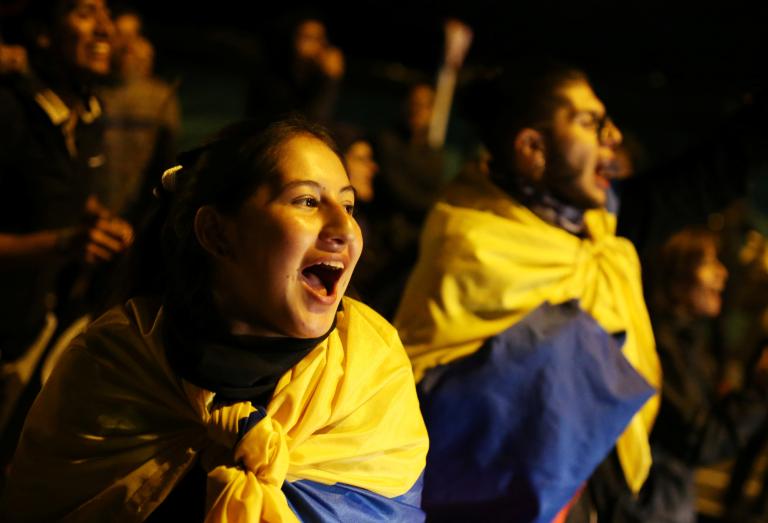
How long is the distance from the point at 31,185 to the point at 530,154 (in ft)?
4.66

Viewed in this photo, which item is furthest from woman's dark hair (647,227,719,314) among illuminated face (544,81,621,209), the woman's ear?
the woman's ear

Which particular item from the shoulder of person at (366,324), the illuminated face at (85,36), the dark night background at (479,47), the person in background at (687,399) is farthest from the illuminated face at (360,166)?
the dark night background at (479,47)

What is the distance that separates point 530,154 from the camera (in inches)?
104

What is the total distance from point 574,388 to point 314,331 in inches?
34.6

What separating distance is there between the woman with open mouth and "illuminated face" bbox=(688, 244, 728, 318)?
1.89m

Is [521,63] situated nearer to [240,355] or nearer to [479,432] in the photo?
[479,432]

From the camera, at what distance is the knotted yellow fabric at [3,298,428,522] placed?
166 centimetres

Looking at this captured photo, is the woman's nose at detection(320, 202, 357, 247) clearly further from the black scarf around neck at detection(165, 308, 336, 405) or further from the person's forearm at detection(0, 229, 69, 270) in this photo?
the person's forearm at detection(0, 229, 69, 270)

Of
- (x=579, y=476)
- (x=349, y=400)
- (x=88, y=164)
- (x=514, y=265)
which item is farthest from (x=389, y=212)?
(x=349, y=400)

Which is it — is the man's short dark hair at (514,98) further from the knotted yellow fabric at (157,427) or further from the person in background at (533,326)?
the knotted yellow fabric at (157,427)

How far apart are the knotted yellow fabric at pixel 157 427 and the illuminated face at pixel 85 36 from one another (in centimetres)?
150

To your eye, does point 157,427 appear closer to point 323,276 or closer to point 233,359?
point 233,359

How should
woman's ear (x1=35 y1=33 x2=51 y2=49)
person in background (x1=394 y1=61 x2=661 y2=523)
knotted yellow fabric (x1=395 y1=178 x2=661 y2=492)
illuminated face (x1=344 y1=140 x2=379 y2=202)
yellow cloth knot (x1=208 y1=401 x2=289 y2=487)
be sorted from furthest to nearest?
1. illuminated face (x1=344 y1=140 x2=379 y2=202)
2. woman's ear (x1=35 y1=33 x2=51 y2=49)
3. knotted yellow fabric (x1=395 y1=178 x2=661 y2=492)
4. person in background (x1=394 y1=61 x2=661 y2=523)
5. yellow cloth knot (x1=208 y1=401 x2=289 y2=487)

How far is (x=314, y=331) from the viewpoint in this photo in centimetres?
167
